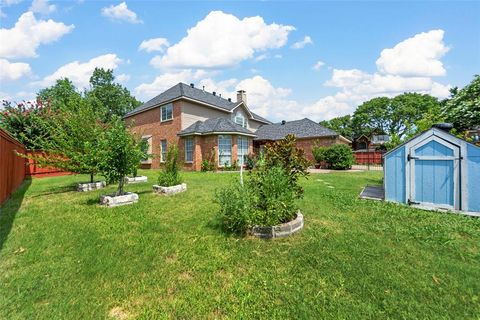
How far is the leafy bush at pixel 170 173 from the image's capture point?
8.53 m

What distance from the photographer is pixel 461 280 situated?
9.73ft

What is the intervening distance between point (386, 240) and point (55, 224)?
23.0 ft

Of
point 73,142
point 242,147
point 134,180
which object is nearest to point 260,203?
point 73,142

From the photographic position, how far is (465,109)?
9.59 metres

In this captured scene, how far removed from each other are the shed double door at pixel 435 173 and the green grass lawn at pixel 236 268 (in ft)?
2.04

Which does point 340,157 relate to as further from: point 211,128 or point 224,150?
point 211,128

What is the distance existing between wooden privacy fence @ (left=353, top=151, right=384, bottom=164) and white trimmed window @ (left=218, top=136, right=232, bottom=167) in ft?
52.0

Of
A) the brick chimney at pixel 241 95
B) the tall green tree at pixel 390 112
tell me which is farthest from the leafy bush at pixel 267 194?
the tall green tree at pixel 390 112

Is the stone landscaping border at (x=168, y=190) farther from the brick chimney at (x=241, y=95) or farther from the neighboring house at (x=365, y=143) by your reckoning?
the neighboring house at (x=365, y=143)

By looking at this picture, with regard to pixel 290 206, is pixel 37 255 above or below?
below

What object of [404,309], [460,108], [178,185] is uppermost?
[460,108]

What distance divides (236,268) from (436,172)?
5962 mm

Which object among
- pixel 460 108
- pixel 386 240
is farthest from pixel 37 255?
pixel 460 108

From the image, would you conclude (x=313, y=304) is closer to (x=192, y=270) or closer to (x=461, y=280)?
(x=192, y=270)
